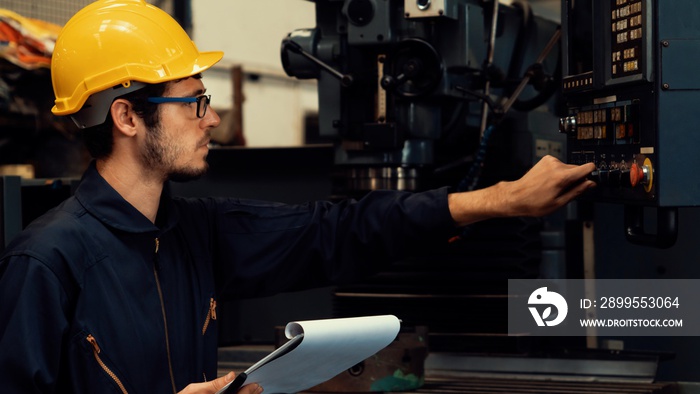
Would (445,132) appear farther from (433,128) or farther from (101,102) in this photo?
(101,102)

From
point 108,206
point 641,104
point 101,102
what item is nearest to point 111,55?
point 101,102

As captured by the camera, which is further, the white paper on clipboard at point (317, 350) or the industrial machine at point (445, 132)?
the industrial machine at point (445, 132)

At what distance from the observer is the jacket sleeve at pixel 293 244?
1.76 m

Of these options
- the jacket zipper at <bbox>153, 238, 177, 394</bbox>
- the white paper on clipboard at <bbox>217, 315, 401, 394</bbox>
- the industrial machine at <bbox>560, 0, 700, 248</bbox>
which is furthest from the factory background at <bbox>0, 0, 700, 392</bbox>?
the white paper on clipboard at <bbox>217, 315, 401, 394</bbox>

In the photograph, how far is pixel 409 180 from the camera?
2037mm

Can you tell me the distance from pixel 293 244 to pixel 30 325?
1.88 ft

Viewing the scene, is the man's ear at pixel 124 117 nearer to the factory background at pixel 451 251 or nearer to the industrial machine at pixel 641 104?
the factory background at pixel 451 251

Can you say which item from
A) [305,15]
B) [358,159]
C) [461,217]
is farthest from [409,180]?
[305,15]

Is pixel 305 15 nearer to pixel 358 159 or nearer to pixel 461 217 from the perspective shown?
pixel 358 159

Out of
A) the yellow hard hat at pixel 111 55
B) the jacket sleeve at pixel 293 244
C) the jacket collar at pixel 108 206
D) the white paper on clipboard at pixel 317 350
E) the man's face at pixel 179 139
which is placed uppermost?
the yellow hard hat at pixel 111 55

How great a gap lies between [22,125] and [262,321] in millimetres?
1074

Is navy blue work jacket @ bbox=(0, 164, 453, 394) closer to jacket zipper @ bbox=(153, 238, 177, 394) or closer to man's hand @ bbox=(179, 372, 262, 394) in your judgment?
jacket zipper @ bbox=(153, 238, 177, 394)

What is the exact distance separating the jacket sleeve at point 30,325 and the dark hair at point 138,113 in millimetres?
279

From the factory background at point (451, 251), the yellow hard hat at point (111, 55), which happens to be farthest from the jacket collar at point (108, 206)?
the factory background at point (451, 251)
